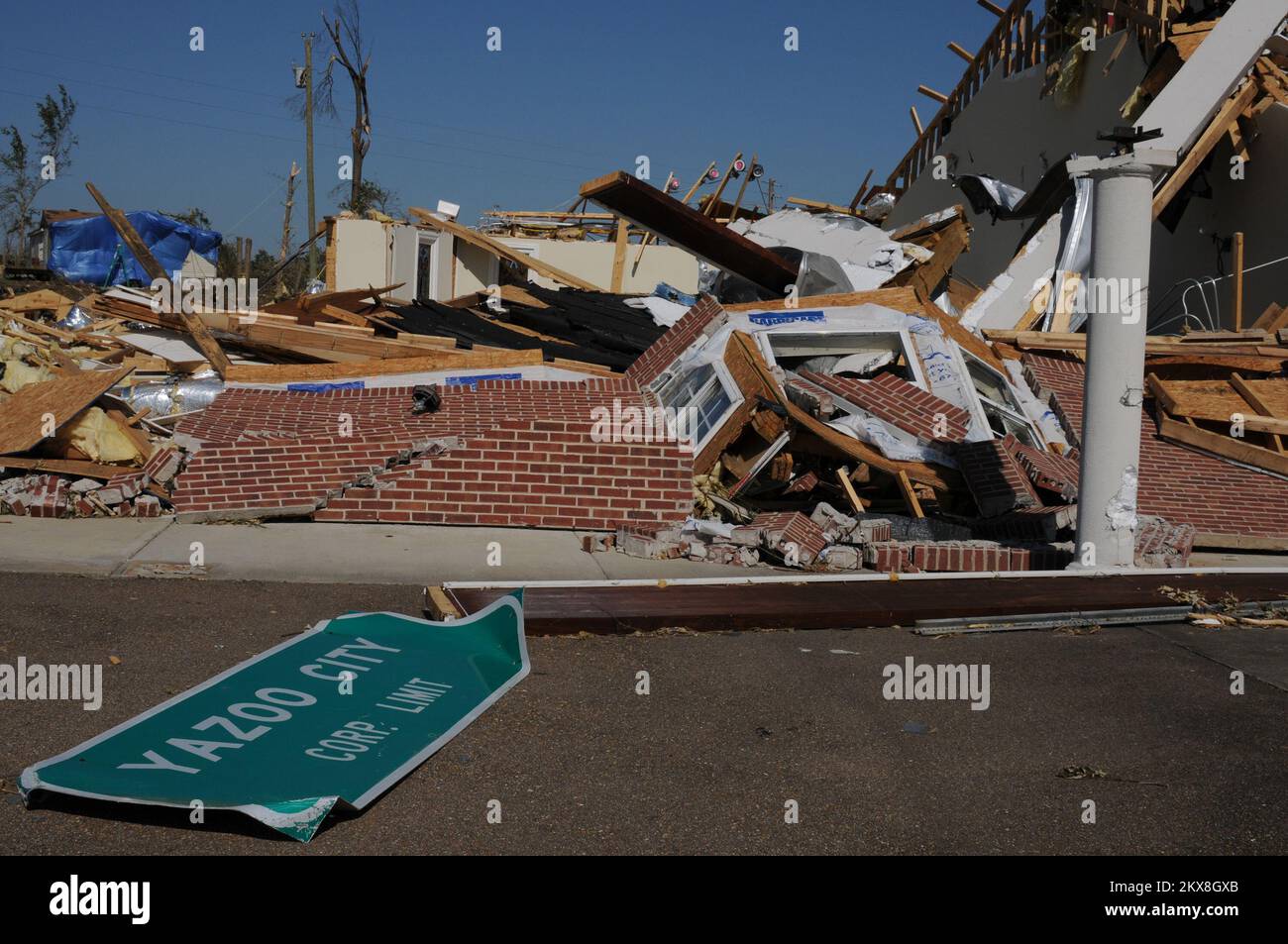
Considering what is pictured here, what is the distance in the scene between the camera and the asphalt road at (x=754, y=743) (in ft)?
11.8

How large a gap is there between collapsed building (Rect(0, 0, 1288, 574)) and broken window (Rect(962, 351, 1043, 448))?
32 millimetres

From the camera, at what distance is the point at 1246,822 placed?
12.5 feet

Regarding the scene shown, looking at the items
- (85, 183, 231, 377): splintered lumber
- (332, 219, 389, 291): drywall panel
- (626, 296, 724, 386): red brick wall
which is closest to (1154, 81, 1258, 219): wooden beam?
(626, 296, 724, 386): red brick wall

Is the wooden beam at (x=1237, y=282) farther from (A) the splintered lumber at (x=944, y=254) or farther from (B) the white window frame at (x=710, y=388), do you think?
(B) the white window frame at (x=710, y=388)

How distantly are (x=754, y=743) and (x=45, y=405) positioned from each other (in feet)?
23.7

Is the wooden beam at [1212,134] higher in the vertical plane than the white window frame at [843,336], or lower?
higher

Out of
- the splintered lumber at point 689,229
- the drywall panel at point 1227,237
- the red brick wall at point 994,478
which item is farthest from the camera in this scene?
the drywall panel at point 1227,237

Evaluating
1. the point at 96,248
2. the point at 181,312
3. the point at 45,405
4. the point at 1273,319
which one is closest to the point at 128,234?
the point at 181,312

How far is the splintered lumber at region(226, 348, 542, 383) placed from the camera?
12.3 m

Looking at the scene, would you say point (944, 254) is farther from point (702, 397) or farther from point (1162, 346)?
point (702, 397)

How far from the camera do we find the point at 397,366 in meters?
12.7

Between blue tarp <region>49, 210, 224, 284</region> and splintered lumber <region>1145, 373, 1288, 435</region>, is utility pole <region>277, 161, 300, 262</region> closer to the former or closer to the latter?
blue tarp <region>49, 210, 224, 284</region>

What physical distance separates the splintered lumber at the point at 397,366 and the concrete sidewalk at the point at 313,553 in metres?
4.07

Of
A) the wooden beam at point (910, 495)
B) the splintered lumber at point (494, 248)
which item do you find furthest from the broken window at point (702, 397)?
the splintered lumber at point (494, 248)
